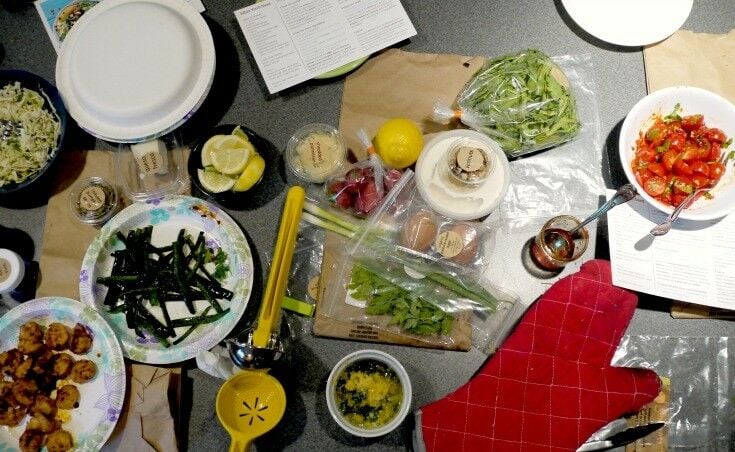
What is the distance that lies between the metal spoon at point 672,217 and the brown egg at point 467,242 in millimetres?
369

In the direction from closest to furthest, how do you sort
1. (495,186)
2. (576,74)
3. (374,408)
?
(374,408), (495,186), (576,74)

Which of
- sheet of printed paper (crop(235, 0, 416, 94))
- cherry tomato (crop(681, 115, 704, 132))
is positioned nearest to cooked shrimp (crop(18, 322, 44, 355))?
sheet of printed paper (crop(235, 0, 416, 94))

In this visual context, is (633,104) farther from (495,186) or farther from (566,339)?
(566,339)

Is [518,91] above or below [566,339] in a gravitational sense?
above

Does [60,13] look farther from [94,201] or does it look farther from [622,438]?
[622,438]

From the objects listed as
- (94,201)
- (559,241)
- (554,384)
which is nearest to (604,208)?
(559,241)

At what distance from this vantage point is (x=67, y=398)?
113 cm

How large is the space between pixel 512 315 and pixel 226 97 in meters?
0.84

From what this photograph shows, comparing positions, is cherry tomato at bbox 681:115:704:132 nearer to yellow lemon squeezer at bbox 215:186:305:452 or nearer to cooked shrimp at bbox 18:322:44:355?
yellow lemon squeezer at bbox 215:186:305:452

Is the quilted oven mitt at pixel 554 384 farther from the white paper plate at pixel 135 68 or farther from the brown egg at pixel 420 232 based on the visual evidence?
the white paper plate at pixel 135 68

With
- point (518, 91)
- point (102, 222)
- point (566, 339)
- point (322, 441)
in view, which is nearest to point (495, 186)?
point (518, 91)

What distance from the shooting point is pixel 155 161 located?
3.97 feet

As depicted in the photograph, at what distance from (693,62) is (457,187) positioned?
2.17 ft

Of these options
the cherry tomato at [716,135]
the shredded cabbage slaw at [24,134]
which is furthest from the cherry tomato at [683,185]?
the shredded cabbage slaw at [24,134]
